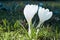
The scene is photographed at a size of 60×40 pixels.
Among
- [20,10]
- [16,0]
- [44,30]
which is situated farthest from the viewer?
[16,0]

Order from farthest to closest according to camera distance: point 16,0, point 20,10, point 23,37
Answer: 1. point 16,0
2. point 20,10
3. point 23,37

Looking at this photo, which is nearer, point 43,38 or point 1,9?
point 43,38

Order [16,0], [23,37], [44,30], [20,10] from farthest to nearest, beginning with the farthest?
[16,0]
[20,10]
[44,30]
[23,37]

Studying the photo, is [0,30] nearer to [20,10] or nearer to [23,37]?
[23,37]

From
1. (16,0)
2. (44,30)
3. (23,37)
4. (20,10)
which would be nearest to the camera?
(23,37)

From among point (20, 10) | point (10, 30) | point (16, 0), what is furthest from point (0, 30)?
point (16, 0)

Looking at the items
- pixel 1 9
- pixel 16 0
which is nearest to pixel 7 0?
pixel 16 0

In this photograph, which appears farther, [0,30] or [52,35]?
[0,30]

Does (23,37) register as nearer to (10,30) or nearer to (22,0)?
(10,30)
